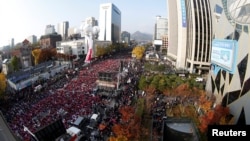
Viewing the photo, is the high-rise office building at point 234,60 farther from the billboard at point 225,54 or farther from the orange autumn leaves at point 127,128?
the orange autumn leaves at point 127,128

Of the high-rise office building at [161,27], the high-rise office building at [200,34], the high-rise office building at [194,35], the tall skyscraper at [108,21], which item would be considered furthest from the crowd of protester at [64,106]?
the high-rise office building at [161,27]

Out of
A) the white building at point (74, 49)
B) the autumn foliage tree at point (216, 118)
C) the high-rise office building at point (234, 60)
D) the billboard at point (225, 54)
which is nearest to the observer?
the autumn foliage tree at point (216, 118)

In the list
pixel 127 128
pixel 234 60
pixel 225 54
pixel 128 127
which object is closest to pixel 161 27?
pixel 225 54

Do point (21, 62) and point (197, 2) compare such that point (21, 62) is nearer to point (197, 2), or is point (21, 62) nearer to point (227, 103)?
point (197, 2)

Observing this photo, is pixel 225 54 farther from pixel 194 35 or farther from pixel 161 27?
pixel 161 27

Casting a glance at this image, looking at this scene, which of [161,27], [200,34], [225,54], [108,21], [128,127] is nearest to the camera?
[128,127]

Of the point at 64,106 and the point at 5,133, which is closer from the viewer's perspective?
the point at 5,133

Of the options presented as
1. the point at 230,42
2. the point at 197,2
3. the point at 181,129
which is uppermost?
the point at 197,2

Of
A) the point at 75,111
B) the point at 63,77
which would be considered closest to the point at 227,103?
the point at 75,111
